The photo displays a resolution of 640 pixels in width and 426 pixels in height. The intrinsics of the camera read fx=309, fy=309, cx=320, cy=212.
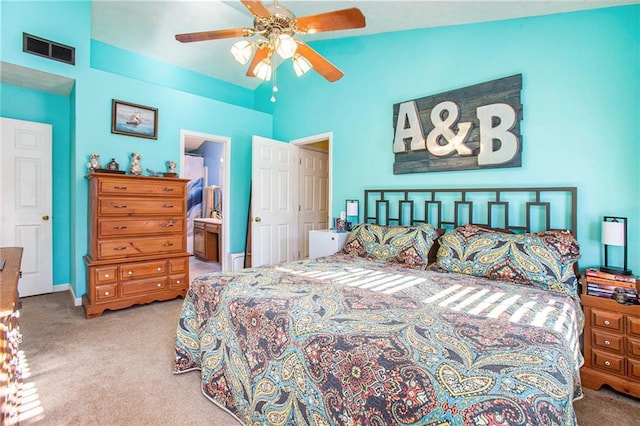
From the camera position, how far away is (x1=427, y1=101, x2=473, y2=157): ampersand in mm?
3006

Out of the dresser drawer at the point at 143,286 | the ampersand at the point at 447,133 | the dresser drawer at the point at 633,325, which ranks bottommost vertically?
the dresser drawer at the point at 143,286

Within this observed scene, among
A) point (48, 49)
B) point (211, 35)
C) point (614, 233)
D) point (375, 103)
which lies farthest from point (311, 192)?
point (614, 233)

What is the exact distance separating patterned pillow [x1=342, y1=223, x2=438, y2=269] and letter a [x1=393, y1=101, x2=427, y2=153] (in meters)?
0.96

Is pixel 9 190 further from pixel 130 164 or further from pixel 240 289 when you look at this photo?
pixel 240 289

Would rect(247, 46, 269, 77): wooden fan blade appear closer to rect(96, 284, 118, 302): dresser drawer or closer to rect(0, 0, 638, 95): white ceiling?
rect(0, 0, 638, 95): white ceiling

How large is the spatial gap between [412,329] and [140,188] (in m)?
3.30

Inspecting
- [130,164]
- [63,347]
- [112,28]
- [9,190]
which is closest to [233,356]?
[63,347]

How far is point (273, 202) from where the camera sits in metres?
4.53

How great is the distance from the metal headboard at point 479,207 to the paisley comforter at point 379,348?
2.93 ft

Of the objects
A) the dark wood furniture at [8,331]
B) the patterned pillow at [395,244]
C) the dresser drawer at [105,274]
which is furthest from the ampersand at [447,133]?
the dresser drawer at [105,274]

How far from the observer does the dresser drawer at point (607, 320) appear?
1.91m

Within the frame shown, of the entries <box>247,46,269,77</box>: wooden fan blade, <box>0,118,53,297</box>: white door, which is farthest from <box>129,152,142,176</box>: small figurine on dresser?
<box>247,46,269,77</box>: wooden fan blade

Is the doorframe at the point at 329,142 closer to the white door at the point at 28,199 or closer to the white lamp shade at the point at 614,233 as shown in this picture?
the white lamp shade at the point at 614,233

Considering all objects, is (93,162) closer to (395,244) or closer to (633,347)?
(395,244)
